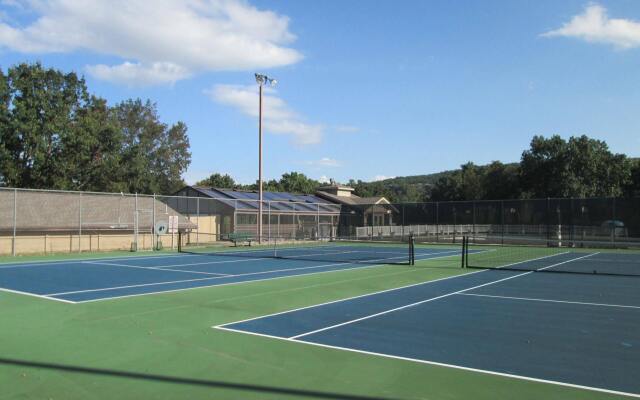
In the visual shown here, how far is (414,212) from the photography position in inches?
1629

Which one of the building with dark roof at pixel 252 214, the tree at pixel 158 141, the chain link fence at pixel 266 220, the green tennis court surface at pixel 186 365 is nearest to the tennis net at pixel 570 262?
the chain link fence at pixel 266 220

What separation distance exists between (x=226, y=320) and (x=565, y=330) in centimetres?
556

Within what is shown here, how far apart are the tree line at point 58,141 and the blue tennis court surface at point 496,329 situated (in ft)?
91.3

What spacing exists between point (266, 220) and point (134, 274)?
78.6 ft

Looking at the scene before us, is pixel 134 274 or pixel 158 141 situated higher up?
pixel 158 141

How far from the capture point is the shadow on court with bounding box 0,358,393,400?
527 centimetres

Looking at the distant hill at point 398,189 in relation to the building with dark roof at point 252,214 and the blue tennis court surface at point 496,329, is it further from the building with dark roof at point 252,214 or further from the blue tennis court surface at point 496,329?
the blue tennis court surface at point 496,329

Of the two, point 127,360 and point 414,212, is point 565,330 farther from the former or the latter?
point 414,212

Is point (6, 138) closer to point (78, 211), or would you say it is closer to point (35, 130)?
point (35, 130)

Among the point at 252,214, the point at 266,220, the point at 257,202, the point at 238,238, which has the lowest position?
the point at 238,238

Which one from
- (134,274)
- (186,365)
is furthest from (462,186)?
(186,365)

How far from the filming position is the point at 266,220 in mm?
40469

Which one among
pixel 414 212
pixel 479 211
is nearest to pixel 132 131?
pixel 414 212

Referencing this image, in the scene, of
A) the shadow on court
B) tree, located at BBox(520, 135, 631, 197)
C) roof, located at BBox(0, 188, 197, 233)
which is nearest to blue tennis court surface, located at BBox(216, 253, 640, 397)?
the shadow on court
